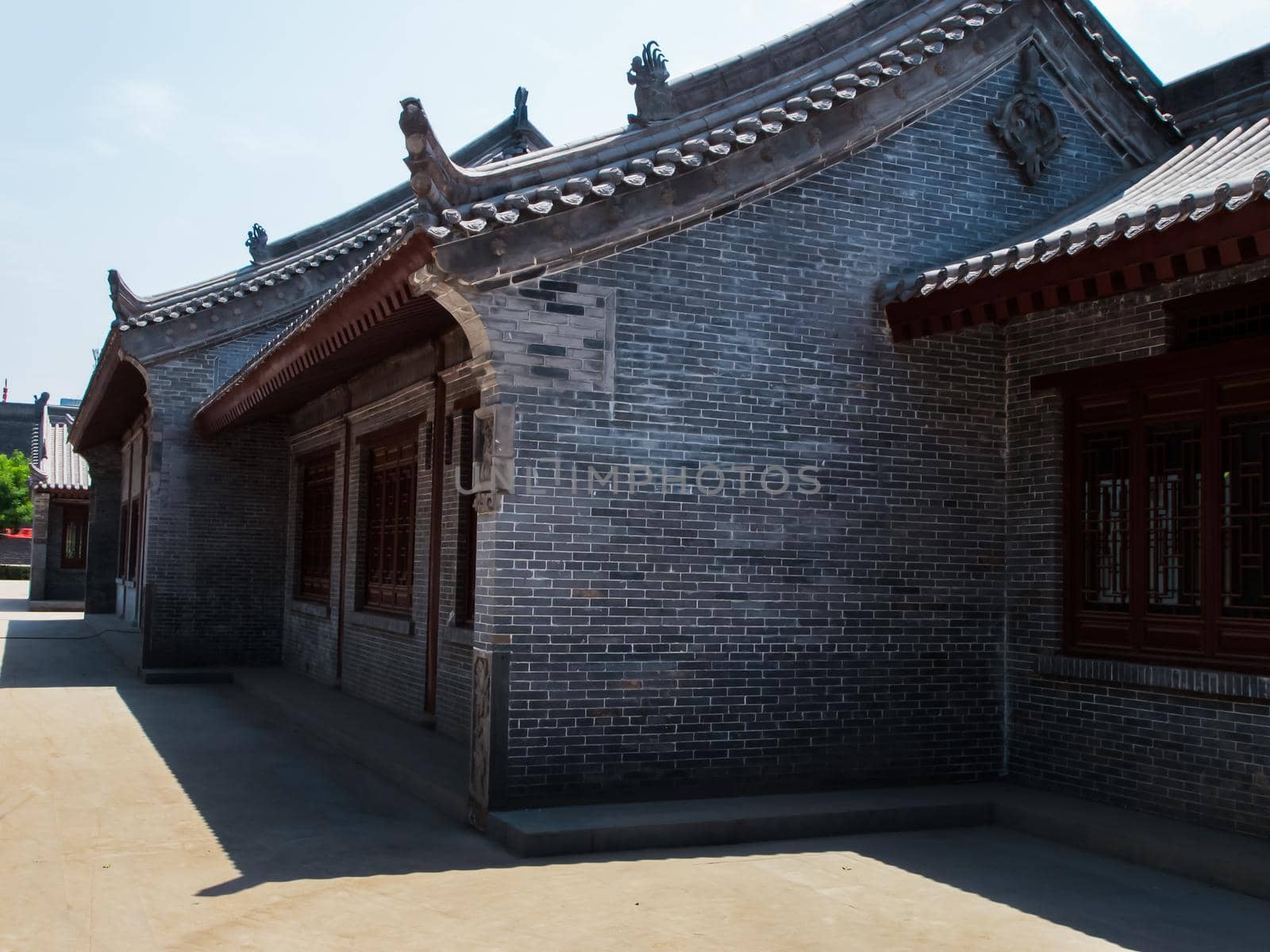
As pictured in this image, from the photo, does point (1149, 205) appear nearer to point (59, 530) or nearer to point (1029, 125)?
point (1029, 125)

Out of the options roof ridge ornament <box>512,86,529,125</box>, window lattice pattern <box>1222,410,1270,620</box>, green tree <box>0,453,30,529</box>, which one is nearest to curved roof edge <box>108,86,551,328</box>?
roof ridge ornament <box>512,86,529,125</box>

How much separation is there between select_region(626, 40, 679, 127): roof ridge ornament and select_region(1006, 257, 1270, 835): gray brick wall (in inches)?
111

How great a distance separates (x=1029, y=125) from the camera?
27.8ft

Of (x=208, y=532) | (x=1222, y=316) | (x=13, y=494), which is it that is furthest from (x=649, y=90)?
(x=13, y=494)

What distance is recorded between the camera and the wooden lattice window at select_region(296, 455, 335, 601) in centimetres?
1365

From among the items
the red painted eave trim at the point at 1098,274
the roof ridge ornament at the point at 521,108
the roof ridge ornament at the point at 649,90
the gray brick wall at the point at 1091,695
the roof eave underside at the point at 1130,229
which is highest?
the roof ridge ornament at the point at 521,108

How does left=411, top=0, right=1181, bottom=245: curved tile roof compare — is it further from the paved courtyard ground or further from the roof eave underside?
the paved courtyard ground

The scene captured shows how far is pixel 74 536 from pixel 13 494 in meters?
11.1

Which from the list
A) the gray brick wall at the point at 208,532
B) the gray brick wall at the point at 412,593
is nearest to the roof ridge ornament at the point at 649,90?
the gray brick wall at the point at 412,593

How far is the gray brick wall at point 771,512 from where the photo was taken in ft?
22.4

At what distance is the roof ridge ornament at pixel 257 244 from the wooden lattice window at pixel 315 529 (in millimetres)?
3526

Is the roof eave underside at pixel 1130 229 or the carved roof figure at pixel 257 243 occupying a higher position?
the carved roof figure at pixel 257 243

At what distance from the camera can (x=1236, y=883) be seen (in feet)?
19.0

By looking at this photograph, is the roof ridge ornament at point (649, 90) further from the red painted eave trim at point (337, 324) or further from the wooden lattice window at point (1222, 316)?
the wooden lattice window at point (1222, 316)
